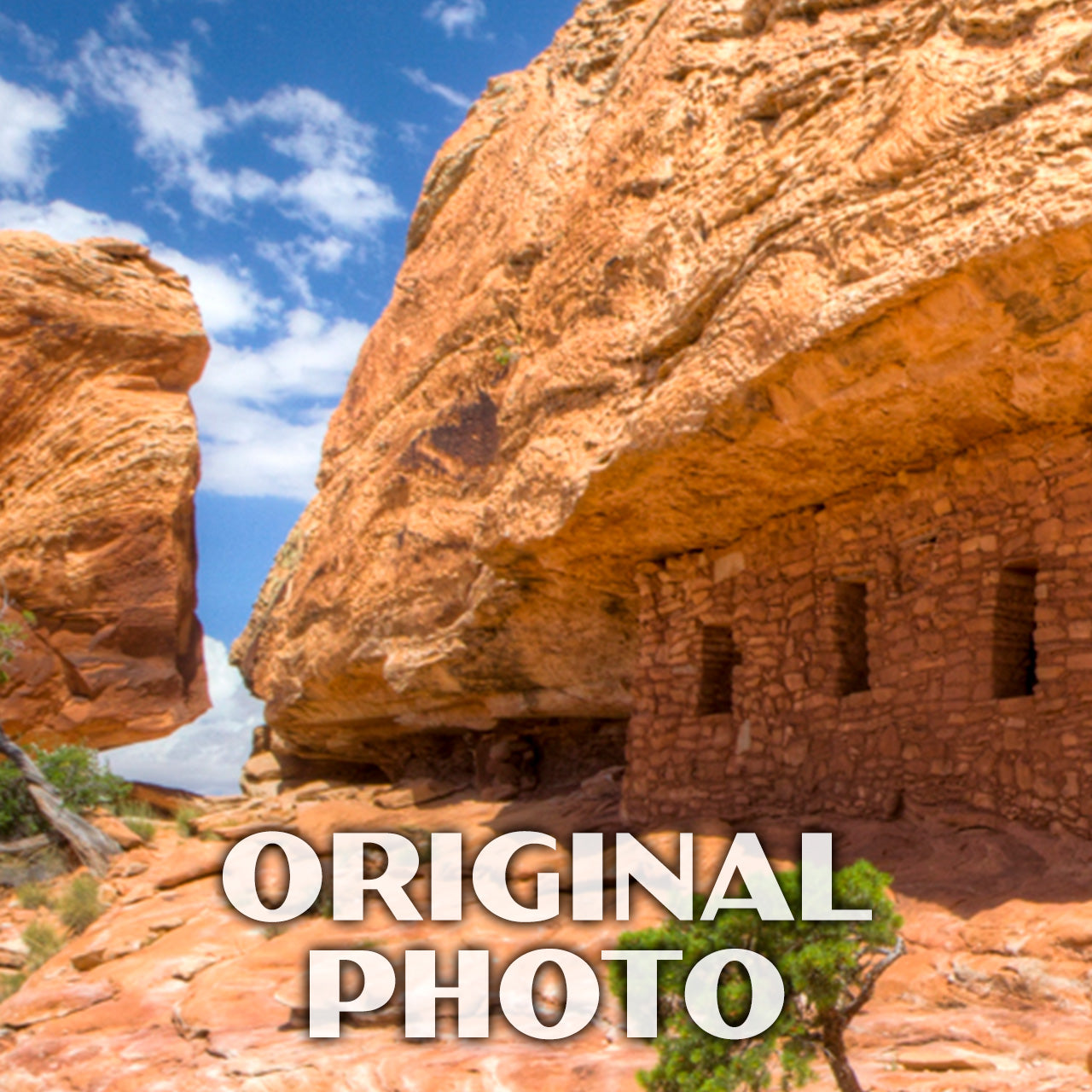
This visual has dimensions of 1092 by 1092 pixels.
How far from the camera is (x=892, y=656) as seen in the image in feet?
23.5

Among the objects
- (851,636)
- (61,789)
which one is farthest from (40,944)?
(851,636)

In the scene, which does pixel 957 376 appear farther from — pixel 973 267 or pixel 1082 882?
pixel 1082 882

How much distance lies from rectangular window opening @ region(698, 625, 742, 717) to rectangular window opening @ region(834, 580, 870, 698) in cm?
110

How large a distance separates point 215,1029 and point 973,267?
5.14 m

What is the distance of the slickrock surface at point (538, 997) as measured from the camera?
179 inches

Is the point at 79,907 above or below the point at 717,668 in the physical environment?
below

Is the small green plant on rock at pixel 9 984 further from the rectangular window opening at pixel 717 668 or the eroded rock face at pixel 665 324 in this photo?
the rectangular window opening at pixel 717 668

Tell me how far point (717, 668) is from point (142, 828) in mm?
6790

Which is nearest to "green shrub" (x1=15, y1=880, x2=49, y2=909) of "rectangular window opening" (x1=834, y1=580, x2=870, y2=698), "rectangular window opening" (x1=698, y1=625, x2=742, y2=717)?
"rectangular window opening" (x1=698, y1=625, x2=742, y2=717)

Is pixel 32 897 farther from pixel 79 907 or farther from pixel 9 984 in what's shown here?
pixel 9 984

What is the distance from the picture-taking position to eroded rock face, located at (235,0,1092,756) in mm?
5961

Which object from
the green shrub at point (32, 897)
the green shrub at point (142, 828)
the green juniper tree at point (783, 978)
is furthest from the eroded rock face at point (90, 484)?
the green juniper tree at point (783, 978)

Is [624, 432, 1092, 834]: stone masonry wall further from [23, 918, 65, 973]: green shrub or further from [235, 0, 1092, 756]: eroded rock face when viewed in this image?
[23, 918, 65, 973]: green shrub

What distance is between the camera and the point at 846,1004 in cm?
386
